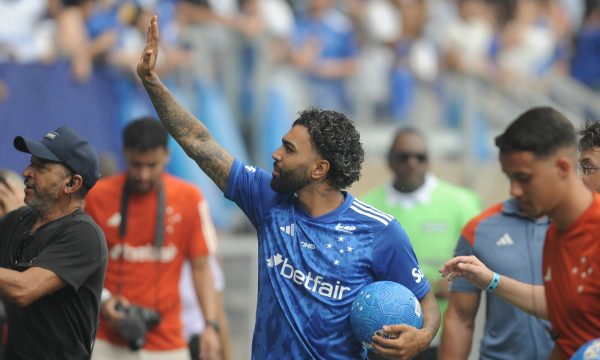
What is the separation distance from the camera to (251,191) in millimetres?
5969

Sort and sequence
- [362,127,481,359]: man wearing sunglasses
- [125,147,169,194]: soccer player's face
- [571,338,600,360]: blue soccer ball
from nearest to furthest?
[571,338,600,360]: blue soccer ball
[125,147,169,194]: soccer player's face
[362,127,481,359]: man wearing sunglasses

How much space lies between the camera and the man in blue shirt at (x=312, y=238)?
563 cm

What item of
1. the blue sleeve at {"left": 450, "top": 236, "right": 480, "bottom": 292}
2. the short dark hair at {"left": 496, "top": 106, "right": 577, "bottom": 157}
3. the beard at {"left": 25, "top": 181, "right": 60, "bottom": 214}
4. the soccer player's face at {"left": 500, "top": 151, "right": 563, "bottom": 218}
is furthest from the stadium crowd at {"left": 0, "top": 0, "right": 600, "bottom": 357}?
the beard at {"left": 25, "top": 181, "right": 60, "bottom": 214}

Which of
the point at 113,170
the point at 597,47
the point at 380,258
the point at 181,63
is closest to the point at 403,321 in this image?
the point at 380,258

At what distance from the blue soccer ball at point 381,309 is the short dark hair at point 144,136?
3.23 metres

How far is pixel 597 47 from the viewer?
58.9ft

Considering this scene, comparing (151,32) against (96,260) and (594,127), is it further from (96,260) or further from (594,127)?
(594,127)

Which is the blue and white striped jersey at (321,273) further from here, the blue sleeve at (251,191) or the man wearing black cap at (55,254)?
the man wearing black cap at (55,254)

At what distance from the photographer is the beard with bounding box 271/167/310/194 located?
582 centimetres

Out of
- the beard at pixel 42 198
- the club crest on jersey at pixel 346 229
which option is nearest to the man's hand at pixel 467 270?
the club crest on jersey at pixel 346 229

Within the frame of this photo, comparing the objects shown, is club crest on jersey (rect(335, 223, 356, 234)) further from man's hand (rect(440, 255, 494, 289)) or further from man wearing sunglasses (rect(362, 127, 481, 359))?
man wearing sunglasses (rect(362, 127, 481, 359))

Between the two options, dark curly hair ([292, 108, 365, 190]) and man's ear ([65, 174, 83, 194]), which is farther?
man's ear ([65, 174, 83, 194])

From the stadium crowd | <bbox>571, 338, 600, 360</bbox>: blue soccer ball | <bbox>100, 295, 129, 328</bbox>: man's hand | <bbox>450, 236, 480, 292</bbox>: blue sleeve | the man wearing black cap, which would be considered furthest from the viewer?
the stadium crowd

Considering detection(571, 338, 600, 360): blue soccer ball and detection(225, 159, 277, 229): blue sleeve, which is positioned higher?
detection(225, 159, 277, 229): blue sleeve
